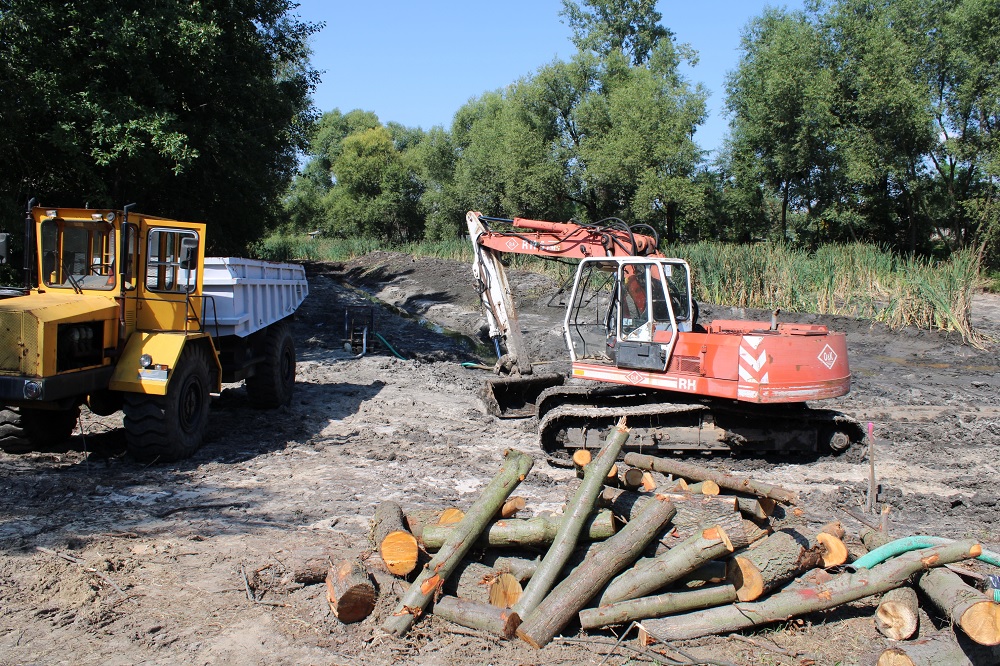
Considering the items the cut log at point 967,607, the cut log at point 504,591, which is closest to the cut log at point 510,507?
the cut log at point 504,591

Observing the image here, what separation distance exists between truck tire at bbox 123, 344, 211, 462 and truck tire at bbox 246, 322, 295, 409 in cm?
214

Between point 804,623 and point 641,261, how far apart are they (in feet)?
15.4

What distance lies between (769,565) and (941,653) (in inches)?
38.0

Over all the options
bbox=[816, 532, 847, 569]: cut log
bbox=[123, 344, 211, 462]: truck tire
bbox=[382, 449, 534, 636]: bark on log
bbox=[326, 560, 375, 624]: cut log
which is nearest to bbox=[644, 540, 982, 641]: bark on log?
bbox=[816, 532, 847, 569]: cut log

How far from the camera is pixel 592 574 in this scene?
4.35 m

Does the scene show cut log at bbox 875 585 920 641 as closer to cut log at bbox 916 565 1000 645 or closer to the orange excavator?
cut log at bbox 916 565 1000 645

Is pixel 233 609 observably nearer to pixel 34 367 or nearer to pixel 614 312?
Answer: pixel 34 367

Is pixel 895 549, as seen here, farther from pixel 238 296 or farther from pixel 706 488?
pixel 238 296

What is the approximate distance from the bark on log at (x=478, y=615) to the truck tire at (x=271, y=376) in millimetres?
6436

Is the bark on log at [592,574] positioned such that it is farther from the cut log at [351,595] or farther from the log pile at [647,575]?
the cut log at [351,595]

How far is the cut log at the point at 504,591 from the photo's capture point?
447 cm

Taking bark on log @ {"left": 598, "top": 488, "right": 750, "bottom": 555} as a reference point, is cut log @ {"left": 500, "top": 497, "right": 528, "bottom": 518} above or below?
below

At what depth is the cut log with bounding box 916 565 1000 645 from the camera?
3.84 metres

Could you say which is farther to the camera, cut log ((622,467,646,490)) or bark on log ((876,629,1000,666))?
cut log ((622,467,646,490))
